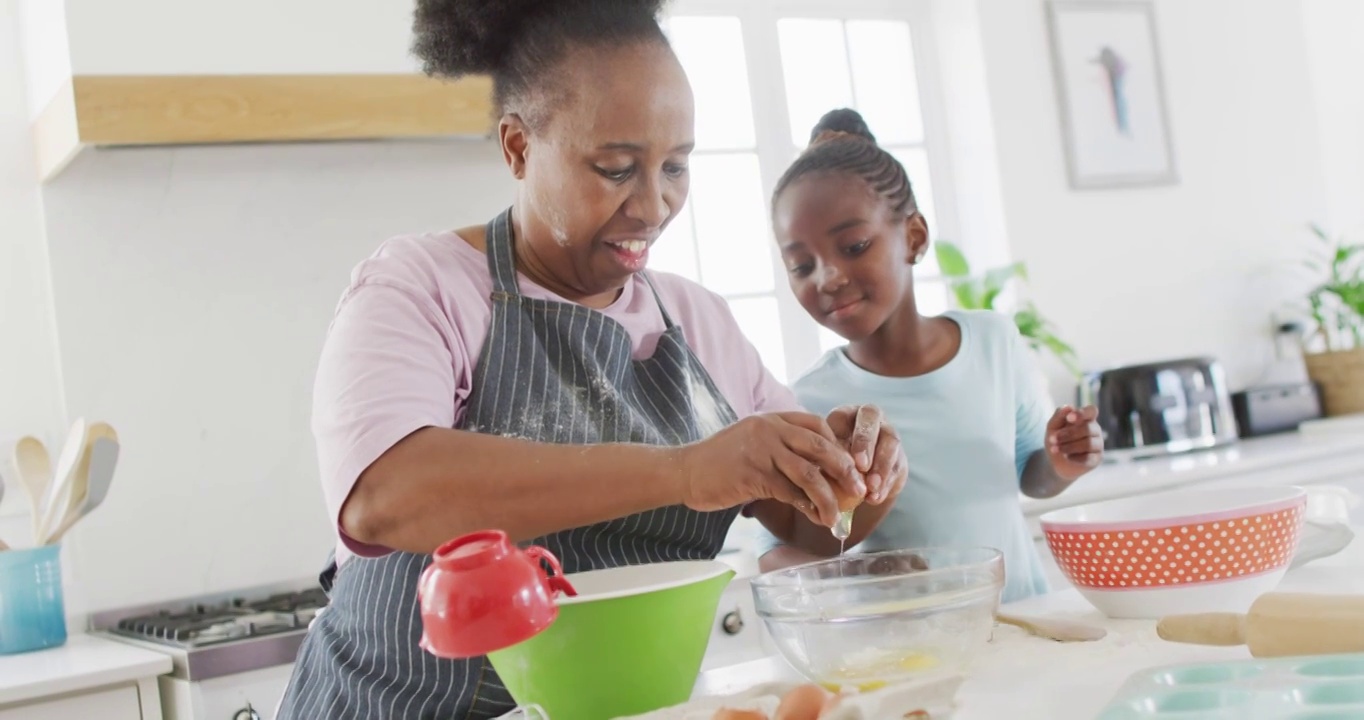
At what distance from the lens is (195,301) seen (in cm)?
219

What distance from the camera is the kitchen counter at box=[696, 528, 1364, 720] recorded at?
2.43 feet

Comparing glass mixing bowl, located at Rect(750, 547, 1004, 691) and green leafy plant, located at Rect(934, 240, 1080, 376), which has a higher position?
green leafy plant, located at Rect(934, 240, 1080, 376)

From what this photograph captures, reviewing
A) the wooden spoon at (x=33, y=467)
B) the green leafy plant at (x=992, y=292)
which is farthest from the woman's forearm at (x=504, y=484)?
the green leafy plant at (x=992, y=292)

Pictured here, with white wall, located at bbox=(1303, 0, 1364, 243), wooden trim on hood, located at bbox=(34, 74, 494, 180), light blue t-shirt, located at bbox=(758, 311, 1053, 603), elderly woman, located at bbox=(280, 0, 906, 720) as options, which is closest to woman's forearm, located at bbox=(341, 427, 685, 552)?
elderly woman, located at bbox=(280, 0, 906, 720)

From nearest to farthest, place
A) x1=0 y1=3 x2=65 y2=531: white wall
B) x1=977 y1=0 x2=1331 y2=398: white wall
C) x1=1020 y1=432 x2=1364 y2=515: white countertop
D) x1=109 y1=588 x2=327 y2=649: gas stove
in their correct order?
x1=109 y1=588 x2=327 y2=649: gas stove → x1=0 y1=3 x2=65 y2=531: white wall → x1=1020 y1=432 x2=1364 y2=515: white countertop → x1=977 y1=0 x2=1331 y2=398: white wall

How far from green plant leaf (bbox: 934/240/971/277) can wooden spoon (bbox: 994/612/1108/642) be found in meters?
2.12

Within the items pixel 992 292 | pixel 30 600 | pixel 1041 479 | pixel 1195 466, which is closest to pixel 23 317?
pixel 30 600

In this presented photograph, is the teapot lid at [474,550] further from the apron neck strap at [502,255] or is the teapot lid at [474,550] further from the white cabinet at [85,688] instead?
the white cabinet at [85,688]

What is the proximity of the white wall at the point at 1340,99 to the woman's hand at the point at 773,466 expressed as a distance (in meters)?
3.38

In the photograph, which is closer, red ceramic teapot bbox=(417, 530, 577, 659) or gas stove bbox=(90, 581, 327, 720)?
red ceramic teapot bbox=(417, 530, 577, 659)

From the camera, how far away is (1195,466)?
8.52 feet

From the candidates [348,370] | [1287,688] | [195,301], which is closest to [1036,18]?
[195,301]

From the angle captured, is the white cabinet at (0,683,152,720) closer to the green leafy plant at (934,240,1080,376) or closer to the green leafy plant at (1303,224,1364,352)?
the green leafy plant at (934,240,1080,376)

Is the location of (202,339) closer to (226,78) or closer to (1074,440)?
(226,78)
